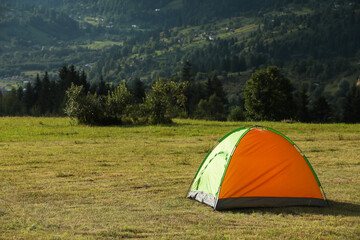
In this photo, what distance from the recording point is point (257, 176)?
1271 centimetres

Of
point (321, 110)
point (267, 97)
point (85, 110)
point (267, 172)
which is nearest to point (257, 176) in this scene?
point (267, 172)

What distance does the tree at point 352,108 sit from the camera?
91.5 m

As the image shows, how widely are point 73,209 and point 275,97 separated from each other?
2224 inches

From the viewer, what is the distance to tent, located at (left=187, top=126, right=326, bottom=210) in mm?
12359

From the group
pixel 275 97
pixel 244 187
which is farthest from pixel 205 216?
pixel 275 97

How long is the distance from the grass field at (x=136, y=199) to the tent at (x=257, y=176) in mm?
337

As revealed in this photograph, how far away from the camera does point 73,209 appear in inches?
463

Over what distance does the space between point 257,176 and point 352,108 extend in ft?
286

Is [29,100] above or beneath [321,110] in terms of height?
above

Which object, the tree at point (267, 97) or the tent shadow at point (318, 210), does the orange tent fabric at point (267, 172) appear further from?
the tree at point (267, 97)

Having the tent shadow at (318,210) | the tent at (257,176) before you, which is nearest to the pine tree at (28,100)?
the tent at (257,176)

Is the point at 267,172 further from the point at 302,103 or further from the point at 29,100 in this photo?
the point at 29,100

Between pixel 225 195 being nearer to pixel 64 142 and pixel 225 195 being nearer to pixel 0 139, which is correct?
pixel 64 142

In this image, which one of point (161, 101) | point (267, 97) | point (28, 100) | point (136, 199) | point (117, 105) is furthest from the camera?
point (28, 100)
